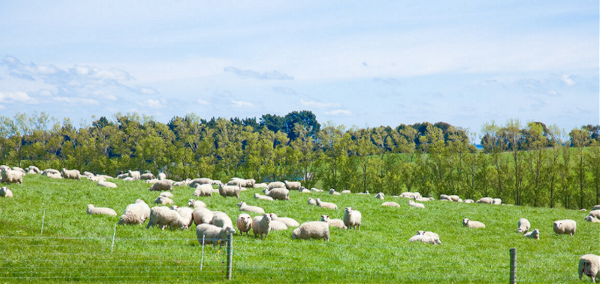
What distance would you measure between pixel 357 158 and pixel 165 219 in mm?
59291

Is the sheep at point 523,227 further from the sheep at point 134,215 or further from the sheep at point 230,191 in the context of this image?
the sheep at point 134,215

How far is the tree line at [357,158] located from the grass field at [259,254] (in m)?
43.7

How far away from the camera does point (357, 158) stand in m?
74.7

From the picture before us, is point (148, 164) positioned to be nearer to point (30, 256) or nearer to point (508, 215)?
point (508, 215)

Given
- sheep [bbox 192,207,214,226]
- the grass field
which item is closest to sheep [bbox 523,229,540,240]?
the grass field

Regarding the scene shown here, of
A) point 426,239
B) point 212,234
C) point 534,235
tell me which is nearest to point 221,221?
point 212,234

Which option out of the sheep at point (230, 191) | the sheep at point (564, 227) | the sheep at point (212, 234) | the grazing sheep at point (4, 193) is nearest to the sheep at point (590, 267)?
the sheep at point (212, 234)

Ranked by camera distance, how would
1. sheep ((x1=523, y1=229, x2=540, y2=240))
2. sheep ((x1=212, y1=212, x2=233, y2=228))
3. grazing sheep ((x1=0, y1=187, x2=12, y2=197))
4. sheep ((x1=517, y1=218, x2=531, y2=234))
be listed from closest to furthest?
1. sheep ((x1=212, y1=212, x2=233, y2=228))
2. sheep ((x1=523, y1=229, x2=540, y2=240))
3. grazing sheep ((x1=0, y1=187, x2=12, y2=197))
4. sheep ((x1=517, y1=218, x2=531, y2=234))

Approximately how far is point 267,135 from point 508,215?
68.2 m

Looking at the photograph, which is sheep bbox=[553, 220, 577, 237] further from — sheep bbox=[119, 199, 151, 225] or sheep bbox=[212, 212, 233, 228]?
sheep bbox=[119, 199, 151, 225]

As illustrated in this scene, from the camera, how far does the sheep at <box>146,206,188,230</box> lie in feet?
56.4

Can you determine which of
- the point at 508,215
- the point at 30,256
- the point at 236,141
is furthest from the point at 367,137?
the point at 30,256

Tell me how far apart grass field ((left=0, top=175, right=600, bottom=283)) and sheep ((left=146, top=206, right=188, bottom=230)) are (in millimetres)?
526

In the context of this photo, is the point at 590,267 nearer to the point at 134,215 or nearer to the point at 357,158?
the point at 134,215
